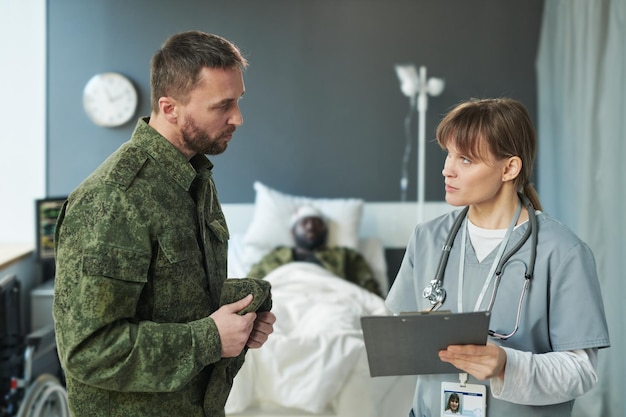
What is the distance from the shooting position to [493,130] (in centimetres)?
164

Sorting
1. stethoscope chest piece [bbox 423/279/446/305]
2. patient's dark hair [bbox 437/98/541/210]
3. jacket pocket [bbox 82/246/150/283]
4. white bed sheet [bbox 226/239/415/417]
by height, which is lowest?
white bed sheet [bbox 226/239/415/417]

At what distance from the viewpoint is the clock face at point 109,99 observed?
16.7ft

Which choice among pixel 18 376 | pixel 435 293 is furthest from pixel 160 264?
pixel 18 376

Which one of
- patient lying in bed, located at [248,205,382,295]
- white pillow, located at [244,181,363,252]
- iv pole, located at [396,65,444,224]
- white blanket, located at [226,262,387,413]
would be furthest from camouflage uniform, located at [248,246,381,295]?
white blanket, located at [226,262,387,413]

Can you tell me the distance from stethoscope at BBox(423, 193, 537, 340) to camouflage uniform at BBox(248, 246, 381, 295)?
2.70 metres

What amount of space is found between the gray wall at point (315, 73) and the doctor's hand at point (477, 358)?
3.79 m

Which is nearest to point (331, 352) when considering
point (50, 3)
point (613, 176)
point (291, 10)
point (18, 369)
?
point (18, 369)

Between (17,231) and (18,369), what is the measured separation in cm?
216

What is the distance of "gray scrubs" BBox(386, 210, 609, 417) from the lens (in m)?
1.54

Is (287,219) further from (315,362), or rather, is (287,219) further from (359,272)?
(315,362)

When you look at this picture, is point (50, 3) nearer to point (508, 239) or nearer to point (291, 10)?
point (291, 10)

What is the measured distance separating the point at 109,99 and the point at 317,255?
1.80 metres

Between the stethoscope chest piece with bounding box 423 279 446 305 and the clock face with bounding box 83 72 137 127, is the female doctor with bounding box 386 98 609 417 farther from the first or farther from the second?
the clock face with bounding box 83 72 137 127

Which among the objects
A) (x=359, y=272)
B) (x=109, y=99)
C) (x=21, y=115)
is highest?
(x=109, y=99)
